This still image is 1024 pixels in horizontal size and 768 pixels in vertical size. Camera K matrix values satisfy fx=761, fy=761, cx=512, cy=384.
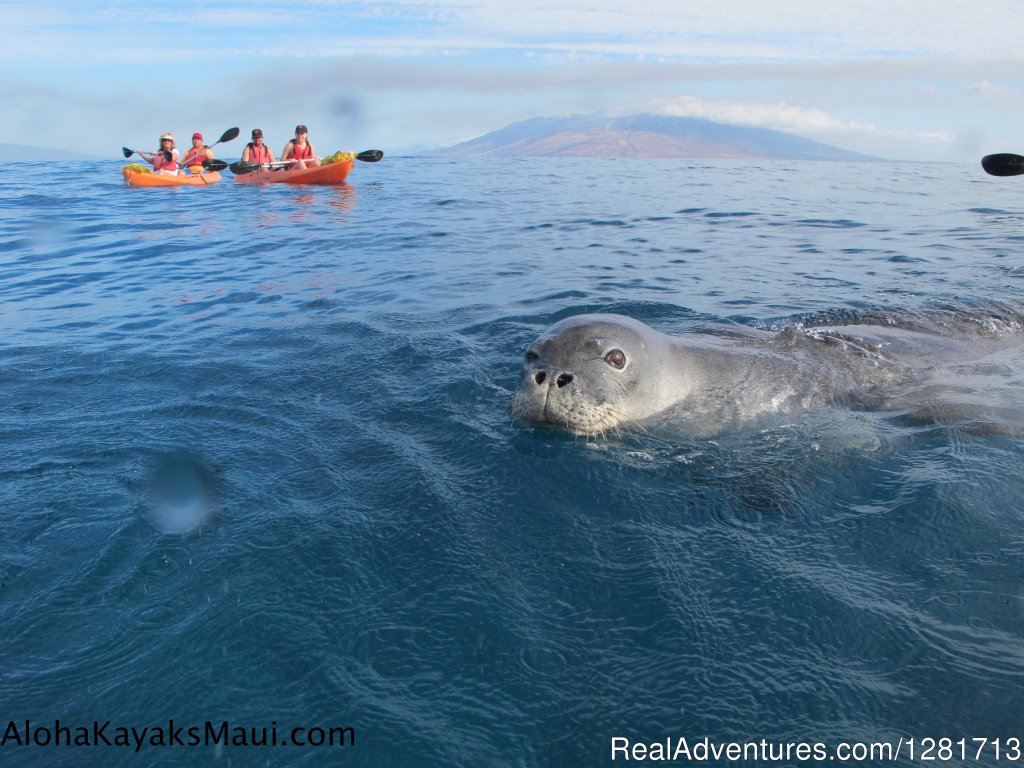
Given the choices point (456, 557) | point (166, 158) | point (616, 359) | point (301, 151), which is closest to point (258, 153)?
point (301, 151)

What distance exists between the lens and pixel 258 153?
28062 mm

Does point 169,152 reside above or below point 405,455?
above

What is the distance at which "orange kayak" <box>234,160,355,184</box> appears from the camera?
25.6 metres

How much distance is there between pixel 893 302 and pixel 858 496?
5.85 metres

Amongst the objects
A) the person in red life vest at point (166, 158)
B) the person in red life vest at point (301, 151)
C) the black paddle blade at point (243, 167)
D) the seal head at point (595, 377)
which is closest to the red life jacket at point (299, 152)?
the person in red life vest at point (301, 151)

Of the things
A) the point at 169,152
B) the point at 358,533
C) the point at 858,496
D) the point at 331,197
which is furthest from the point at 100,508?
the point at 169,152

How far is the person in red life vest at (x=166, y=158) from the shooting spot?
2681 centimetres

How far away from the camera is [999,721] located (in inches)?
110

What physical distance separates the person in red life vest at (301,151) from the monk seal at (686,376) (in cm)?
2355

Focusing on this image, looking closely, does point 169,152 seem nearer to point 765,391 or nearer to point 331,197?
point 331,197

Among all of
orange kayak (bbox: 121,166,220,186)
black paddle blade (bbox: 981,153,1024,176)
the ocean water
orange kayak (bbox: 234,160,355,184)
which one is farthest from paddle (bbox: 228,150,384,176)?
black paddle blade (bbox: 981,153,1024,176)

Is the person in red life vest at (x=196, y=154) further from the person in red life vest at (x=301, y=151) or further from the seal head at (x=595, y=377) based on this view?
the seal head at (x=595, y=377)

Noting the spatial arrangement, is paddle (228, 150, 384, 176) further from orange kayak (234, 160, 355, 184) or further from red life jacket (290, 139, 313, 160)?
red life jacket (290, 139, 313, 160)

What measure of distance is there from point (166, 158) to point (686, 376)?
2672 cm
